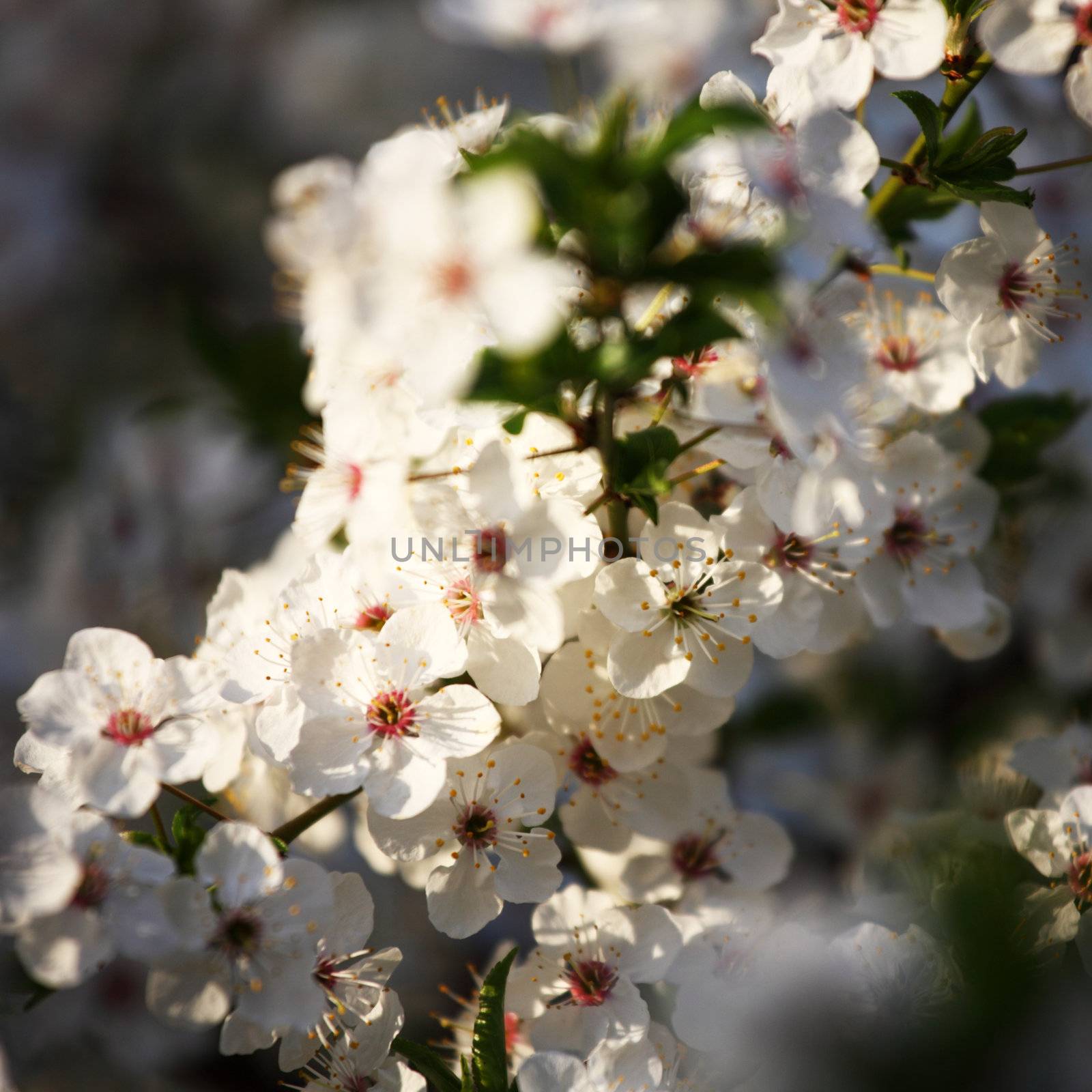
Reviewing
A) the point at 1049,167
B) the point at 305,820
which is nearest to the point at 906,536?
the point at 1049,167

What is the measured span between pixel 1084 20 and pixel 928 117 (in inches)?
7.8

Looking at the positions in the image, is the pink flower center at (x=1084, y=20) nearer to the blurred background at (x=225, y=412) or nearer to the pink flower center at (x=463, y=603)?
the blurred background at (x=225, y=412)

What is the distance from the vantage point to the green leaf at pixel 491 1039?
0.96 meters

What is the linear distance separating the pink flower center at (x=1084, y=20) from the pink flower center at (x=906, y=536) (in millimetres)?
504

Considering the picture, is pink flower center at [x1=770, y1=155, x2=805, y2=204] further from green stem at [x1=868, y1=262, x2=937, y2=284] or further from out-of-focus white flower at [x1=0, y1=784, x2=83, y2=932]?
out-of-focus white flower at [x1=0, y1=784, x2=83, y2=932]

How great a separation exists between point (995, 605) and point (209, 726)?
3.01 feet

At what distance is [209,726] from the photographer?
0.97 metres

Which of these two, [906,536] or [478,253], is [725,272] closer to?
[478,253]

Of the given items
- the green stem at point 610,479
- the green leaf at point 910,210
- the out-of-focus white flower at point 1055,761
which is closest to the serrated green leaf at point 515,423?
the green stem at point 610,479

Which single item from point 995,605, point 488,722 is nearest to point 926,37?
point 995,605

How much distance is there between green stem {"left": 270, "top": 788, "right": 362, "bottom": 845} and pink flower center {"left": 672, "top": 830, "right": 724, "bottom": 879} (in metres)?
0.40

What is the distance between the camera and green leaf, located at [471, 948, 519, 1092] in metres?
0.96

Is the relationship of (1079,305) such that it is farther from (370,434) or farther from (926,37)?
(370,434)

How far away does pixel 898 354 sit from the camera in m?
1.19
